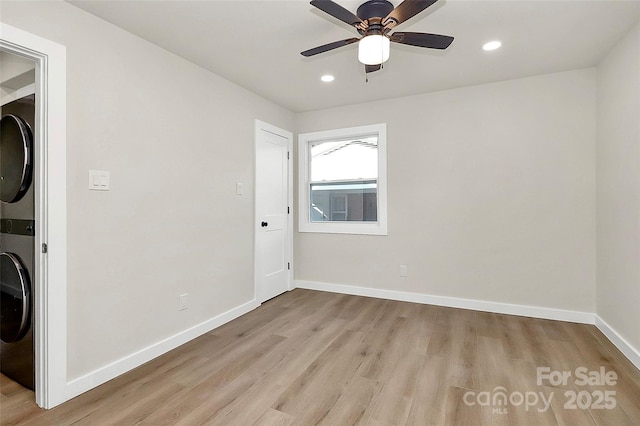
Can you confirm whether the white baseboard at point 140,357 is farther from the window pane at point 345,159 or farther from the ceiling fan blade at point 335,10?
the ceiling fan blade at point 335,10

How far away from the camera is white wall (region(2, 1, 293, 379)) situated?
78.0 inches

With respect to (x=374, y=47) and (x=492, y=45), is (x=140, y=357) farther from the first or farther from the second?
(x=492, y=45)

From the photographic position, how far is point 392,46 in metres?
2.61

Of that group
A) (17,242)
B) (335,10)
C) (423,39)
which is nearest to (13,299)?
(17,242)

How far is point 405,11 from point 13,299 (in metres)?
3.12

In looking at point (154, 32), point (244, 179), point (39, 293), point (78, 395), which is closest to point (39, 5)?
point (154, 32)

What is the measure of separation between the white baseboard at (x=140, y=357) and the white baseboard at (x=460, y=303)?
1425mm

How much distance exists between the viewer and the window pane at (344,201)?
4105mm

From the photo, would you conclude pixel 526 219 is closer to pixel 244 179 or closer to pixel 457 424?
pixel 457 424

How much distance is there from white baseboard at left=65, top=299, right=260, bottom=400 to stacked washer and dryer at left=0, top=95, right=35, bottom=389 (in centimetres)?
33

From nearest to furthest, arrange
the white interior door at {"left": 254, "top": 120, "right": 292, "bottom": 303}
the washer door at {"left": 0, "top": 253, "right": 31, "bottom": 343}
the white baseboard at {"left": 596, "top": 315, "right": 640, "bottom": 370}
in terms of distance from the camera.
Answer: the washer door at {"left": 0, "top": 253, "right": 31, "bottom": 343} → the white baseboard at {"left": 596, "top": 315, "right": 640, "bottom": 370} → the white interior door at {"left": 254, "top": 120, "right": 292, "bottom": 303}

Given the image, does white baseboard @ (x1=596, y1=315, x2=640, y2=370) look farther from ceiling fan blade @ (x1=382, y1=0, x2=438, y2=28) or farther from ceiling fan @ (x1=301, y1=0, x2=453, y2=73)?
ceiling fan blade @ (x1=382, y1=0, x2=438, y2=28)

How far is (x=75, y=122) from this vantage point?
1.97 m

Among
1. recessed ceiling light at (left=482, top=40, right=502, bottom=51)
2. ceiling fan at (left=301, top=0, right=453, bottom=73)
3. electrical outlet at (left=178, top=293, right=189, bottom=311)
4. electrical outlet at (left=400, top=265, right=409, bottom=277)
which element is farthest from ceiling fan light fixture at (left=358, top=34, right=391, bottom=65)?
A: electrical outlet at (left=400, top=265, right=409, bottom=277)
